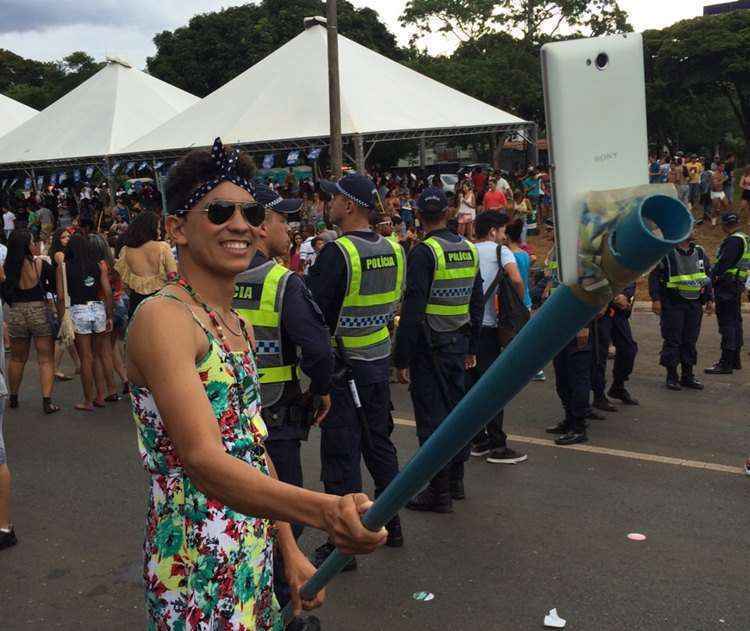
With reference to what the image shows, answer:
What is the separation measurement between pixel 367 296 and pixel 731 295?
212 inches

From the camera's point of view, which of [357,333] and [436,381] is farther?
[436,381]

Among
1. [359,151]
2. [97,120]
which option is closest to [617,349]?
[359,151]

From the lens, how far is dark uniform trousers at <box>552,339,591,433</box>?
6.45 metres

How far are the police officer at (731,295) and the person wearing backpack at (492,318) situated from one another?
338cm

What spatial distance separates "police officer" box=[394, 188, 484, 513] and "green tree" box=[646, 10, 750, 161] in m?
32.5

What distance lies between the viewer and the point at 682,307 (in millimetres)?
7996

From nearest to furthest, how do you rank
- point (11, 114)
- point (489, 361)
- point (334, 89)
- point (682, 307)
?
1. point (489, 361)
2. point (682, 307)
3. point (334, 89)
4. point (11, 114)

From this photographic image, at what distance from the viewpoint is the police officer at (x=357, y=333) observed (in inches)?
176

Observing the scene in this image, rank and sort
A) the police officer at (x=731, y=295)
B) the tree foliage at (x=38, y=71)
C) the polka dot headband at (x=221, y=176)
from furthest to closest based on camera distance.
Result: the tree foliage at (x=38, y=71) < the police officer at (x=731, y=295) < the polka dot headband at (x=221, y=176)

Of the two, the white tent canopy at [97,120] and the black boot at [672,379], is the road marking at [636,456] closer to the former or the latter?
the black boot at [672,379]

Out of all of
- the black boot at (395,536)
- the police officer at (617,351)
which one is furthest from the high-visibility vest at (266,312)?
the police officer at (617,351)

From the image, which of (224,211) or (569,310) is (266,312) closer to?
(224,211)

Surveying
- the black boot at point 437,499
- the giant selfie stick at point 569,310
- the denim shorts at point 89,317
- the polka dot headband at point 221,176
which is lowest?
the black boot at point 437,499

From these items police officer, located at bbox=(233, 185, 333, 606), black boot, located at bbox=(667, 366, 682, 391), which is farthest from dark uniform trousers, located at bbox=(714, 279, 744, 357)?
police officer, located at bbox=(233, 185, 333, 606)
